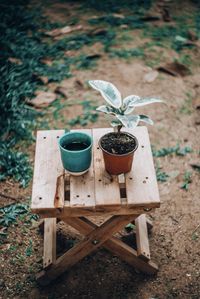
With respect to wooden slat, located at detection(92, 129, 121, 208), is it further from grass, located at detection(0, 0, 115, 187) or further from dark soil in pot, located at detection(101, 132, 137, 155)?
grass, located at detection(0, 0, 115, 187)

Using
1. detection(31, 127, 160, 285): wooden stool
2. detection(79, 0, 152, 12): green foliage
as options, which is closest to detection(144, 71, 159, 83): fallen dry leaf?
detection(79, 0, 152, 12): green foliage

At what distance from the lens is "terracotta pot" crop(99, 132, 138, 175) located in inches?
81.3

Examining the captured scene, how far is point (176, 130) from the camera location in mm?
3564

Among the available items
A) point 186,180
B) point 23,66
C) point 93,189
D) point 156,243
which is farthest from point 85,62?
point 93,189

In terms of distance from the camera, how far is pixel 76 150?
213 cm

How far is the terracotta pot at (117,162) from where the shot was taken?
207 centimetres

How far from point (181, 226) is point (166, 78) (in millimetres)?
1740

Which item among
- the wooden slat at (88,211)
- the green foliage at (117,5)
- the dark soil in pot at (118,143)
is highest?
the dark soil in pot at (118,143)

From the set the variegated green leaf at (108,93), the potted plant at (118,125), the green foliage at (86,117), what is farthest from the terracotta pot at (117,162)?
the green foliage at (86,117)

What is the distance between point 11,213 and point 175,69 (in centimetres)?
224

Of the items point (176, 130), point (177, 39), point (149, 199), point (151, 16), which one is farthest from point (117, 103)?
point (151, 16)

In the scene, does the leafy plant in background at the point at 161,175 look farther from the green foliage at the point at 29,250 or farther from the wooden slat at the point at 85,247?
the green foliage at the point at 29,250

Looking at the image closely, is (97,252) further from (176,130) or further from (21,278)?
(176,130)

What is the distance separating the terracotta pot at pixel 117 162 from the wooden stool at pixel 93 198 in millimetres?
44
